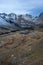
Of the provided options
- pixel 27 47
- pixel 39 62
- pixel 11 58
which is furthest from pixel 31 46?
pixel 39 62

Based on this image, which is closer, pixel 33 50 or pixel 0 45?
pixel 33 50

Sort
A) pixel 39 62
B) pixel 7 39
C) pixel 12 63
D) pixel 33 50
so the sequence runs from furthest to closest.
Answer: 1. pixel 7 39
2. pixel 33 50
3. pixel 12 63
4. pixel 39 62

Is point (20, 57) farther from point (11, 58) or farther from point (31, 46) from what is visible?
point (31, 46)

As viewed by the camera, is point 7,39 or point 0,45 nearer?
point 0,45

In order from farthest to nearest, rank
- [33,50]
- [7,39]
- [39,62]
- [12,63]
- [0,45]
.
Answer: [7,39] < [0,45] < [33,50] < [12,63] < [39,62]

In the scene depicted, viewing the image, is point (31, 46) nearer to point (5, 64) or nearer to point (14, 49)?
point (14, 49)

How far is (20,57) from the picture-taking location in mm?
12766

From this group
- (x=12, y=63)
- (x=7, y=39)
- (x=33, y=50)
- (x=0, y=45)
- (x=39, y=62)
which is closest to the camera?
(x=39, y=62)

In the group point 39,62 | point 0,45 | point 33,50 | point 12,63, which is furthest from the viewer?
point 0,45

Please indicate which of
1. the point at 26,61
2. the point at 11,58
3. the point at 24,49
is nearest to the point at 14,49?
the point at 24,49

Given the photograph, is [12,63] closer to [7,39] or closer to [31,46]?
[31,46]

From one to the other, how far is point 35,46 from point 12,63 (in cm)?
267

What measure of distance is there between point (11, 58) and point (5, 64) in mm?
786

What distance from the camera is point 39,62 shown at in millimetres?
11320
